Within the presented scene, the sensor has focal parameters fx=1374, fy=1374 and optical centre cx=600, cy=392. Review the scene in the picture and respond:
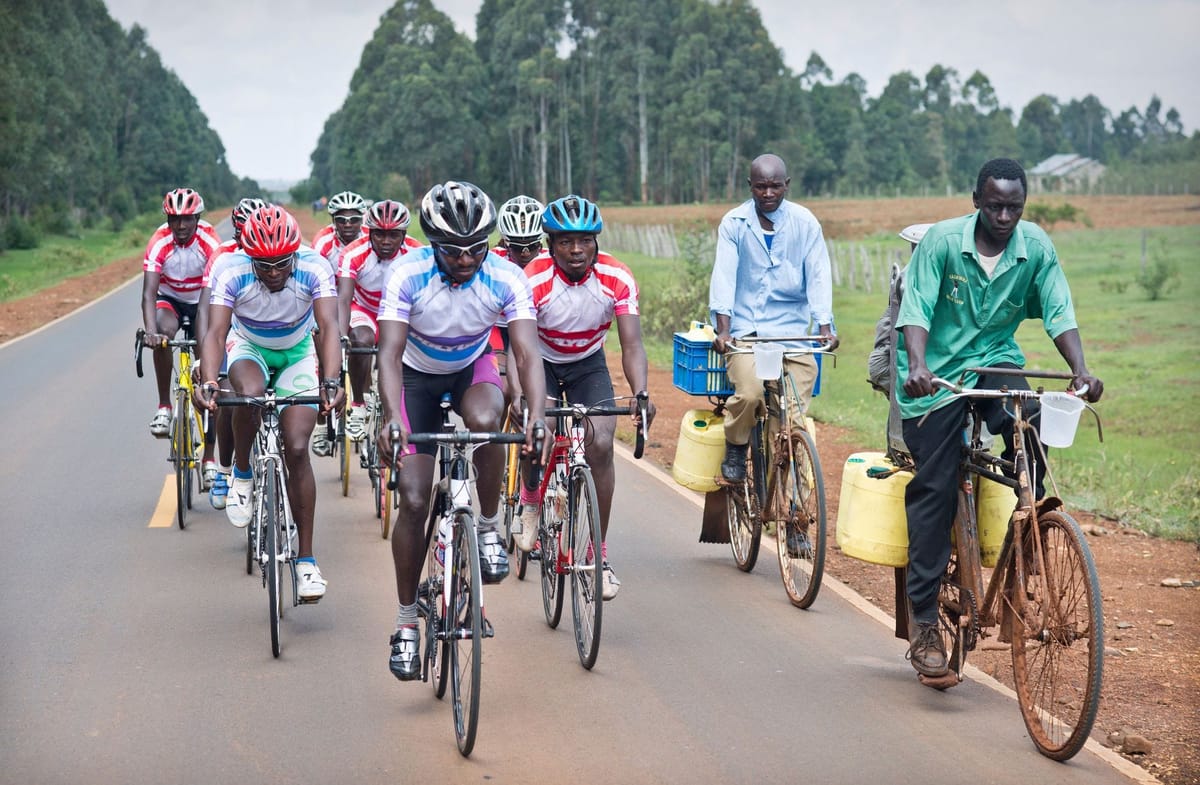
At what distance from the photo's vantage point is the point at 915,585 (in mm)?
6070

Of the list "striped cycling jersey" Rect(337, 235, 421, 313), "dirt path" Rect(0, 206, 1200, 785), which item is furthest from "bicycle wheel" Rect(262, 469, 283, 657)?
"striped cycling jersey" Rect(337, 235, 421, 313)

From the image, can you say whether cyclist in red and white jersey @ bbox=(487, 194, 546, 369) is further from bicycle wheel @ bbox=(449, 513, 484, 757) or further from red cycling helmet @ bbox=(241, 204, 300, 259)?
bicycle wheel @ bbox=(449, 513, 484, 757)

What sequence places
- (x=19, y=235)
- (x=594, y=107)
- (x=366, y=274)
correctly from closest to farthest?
1. (x=366, y=274)
2. (x=19, y=235)
3. (x=594, y=107)

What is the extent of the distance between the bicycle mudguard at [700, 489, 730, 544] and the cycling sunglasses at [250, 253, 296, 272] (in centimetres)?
299

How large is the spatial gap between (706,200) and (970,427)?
3651 inches

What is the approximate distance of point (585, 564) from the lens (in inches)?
256

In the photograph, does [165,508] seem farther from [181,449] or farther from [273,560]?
[273,560]

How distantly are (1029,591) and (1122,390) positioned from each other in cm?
1482

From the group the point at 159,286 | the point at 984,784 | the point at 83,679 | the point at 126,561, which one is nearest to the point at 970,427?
the point at 984,784

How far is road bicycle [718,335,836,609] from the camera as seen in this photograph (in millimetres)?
7430

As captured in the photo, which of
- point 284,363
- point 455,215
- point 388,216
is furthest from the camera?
point 388,216

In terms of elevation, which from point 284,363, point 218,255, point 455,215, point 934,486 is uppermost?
point 455,215

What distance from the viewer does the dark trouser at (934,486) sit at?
5.93 metres

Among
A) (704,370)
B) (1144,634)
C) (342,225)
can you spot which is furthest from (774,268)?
(342,225)
